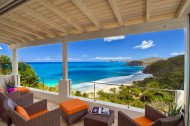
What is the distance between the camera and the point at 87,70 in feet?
60.8

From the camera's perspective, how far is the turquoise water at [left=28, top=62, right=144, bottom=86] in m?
16.6

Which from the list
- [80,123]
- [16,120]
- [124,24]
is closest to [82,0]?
[124,24]

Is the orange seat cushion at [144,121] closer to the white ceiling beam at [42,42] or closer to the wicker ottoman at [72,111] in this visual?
the wicker ottoman at [72,111]

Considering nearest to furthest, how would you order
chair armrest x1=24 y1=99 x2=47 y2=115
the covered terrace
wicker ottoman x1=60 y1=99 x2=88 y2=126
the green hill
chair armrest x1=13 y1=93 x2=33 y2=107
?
the covered terrace, chair armrest x1=24 y1=99 x2=47 y2=115, wicker ottoman x1=60 y1=99 x2=88 y2=126, chair armrest x1=13 y1=93 x2=33 y2=107, the green hill

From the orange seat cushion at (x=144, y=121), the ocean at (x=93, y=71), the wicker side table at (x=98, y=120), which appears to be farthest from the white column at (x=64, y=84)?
the ocean at (x=93, y=71)

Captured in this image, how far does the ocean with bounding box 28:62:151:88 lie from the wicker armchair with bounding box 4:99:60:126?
13421 mm

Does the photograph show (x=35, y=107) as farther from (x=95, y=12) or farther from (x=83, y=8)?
(x=95, y=12)

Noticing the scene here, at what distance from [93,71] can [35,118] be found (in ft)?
52.8

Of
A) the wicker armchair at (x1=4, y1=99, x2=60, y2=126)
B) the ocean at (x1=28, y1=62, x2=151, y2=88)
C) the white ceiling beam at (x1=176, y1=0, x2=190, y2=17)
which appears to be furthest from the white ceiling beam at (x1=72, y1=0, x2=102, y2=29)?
the ocean at (x1=28, y1=62, x2=151, y2=88)

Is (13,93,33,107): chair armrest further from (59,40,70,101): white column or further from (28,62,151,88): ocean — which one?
(28,62,151,88): ocean

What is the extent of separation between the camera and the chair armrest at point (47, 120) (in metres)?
2.28

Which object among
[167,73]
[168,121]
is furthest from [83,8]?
[167,73]

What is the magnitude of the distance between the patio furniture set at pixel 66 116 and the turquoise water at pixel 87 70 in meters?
13.3

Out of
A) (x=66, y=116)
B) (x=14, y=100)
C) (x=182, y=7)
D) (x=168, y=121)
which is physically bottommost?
(x=66, y=116)
